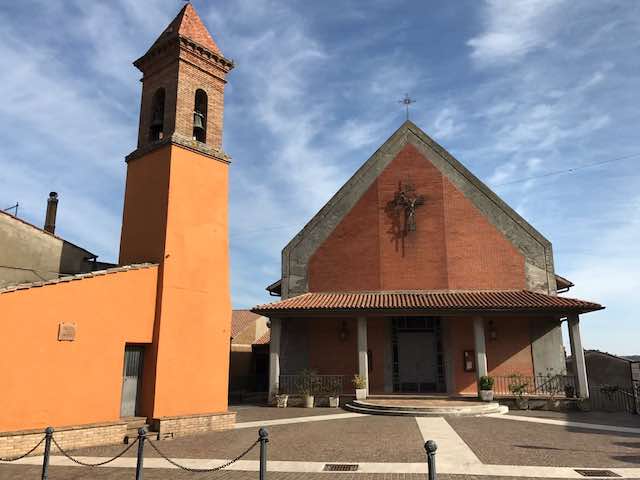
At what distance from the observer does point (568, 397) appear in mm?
17516

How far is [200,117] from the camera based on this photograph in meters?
14.9

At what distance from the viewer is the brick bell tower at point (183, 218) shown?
12.6m

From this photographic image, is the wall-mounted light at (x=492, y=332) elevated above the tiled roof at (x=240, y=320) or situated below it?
below

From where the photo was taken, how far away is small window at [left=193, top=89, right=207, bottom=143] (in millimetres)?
14727

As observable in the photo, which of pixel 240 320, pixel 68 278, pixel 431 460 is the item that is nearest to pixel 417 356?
pixel 68 278

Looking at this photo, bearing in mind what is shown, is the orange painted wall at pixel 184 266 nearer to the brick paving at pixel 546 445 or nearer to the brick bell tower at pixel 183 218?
the brick bell tower at pixel 183 218

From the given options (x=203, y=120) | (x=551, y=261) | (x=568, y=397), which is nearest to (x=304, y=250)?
(x=203, y=120)

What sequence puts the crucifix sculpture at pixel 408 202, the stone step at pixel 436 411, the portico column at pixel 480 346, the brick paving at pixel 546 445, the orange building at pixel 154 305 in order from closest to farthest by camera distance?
1. the brick paving at pixel 546 445
2. the orange building at pixel 154 305
3. the stone step at pixel 436 411
4. the portico column at pixel 480 346
5. the crucifix sculpture at pixel 408 202

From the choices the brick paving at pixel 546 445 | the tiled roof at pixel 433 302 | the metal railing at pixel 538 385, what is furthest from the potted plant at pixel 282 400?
the metal railing at pixel 538 385

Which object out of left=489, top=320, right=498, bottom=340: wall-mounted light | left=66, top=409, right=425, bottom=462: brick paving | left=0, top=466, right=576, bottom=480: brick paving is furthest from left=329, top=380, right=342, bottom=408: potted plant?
left=0, top=466, right=576, bottom=480: brick paving

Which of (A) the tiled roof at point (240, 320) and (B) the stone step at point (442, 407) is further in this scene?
(A) the tiled roof at point (240, 320)

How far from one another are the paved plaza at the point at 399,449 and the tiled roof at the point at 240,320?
21035 mm

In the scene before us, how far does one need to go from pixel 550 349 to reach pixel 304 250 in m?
11.1

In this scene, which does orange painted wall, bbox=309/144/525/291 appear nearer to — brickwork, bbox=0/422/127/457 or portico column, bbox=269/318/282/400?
portico column, bbox=269/318/282/400
